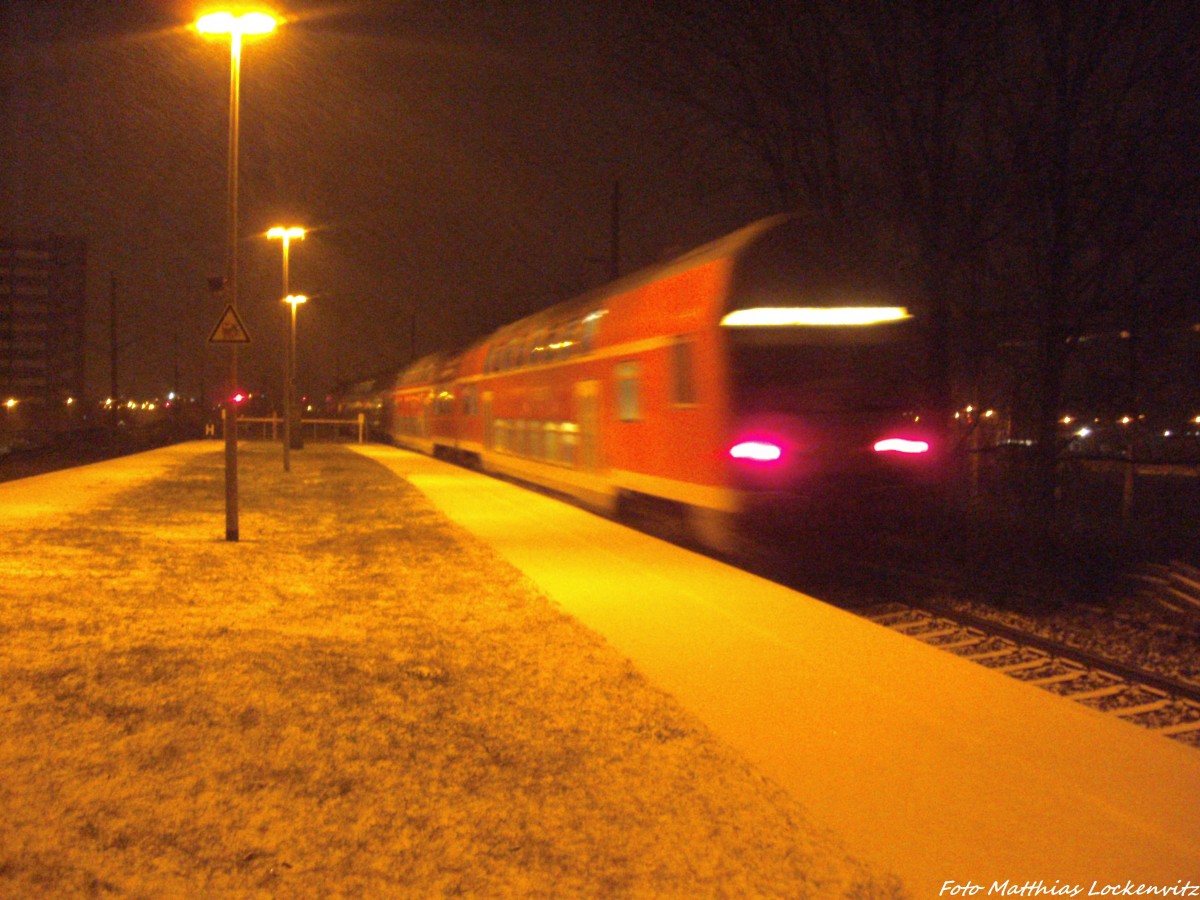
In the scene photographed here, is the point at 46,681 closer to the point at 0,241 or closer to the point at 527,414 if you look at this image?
the point at 527,414

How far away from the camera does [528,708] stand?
6898 millimetres

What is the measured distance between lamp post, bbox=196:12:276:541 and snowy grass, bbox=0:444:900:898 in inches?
154

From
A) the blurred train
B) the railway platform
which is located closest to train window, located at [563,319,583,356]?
the blurred train

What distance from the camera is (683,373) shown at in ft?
45.1

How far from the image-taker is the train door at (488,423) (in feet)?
90.8

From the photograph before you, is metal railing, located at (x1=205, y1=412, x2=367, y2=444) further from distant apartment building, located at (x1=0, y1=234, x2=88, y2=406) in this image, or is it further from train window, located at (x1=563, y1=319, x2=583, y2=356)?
distant apartment building, located at (x1=0, y1=234, x2=88, y2=406)

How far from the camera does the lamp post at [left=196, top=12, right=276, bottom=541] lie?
49.2 feet

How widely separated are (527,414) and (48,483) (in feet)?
34.8

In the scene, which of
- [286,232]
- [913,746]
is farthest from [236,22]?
[286,232]

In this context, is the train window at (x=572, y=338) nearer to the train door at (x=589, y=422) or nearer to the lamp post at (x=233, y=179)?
the train door at (x=589, y=422)

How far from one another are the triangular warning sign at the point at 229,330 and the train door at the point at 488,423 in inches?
484

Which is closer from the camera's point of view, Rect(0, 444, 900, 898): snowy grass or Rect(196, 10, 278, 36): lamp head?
Rect(0, 444, 900, 898): snowy grass

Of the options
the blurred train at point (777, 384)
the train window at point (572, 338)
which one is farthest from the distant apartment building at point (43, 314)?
the blurred train at point (777, 384)

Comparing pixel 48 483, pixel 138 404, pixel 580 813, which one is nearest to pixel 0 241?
pixel 138 404
